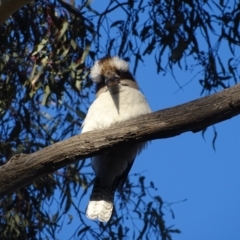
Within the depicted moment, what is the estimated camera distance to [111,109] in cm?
400

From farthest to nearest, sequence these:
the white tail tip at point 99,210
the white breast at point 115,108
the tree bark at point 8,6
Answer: the white tail tip at point 99,210 < the white breast at point 115,108 < the tree bark at point 8,6

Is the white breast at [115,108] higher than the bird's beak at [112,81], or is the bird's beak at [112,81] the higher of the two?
the bird's beak at [112,81]

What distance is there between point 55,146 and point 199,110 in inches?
20.0

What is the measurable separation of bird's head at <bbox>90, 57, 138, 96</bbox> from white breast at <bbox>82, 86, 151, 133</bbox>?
6 cm

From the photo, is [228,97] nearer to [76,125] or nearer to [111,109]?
[111,109]

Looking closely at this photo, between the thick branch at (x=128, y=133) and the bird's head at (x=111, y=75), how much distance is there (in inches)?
42.3

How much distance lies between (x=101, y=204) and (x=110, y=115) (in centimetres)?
45

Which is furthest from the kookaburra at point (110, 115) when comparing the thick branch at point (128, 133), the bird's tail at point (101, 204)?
the thick branch at point (128, 133)

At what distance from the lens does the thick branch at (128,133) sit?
3029 millimetres

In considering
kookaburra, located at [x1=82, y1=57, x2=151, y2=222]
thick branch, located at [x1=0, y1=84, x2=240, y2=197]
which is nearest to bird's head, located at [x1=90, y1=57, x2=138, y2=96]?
kookaburra, located at [x1=82, y1=57, x2=151, y2=222]

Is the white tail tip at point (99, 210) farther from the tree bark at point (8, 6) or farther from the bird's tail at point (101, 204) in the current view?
the tree bark at point (8, 6)

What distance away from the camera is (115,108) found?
4.02 m

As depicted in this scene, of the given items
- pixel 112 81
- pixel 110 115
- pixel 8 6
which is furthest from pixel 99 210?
pixel 8 6

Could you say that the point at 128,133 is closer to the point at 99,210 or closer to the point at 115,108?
the point at 115,108
